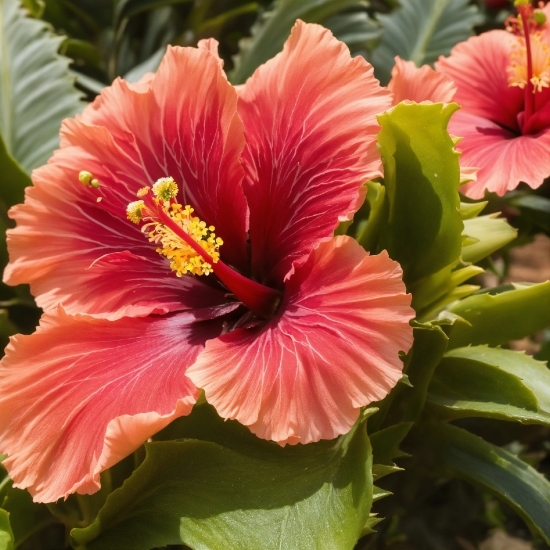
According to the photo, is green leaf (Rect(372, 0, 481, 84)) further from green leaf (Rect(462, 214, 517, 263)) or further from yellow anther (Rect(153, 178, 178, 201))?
yellow anther (Rect(153, 178, 178, 201))

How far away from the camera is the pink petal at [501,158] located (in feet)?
2.16

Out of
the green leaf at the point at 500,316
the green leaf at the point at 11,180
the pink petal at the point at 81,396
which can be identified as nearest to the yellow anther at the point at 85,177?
the pink petal at the point at 81,396

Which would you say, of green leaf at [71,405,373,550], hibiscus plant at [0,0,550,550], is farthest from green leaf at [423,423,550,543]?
green leaf at [71,405,373,550]

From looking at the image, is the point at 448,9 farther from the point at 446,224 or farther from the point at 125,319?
the point at 125,319

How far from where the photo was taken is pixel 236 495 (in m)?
0.52

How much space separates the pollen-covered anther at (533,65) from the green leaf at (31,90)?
0.55 meters

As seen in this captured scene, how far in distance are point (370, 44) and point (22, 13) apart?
20.9 inches

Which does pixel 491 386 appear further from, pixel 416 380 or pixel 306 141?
pixel 306 141

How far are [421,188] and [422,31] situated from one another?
57cm

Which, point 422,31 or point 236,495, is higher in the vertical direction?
point 422,31

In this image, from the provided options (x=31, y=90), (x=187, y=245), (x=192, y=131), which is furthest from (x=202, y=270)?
(x=31, y=90)

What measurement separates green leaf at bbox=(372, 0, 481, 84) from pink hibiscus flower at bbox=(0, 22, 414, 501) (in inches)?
18.1

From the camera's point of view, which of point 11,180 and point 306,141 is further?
point 11,180

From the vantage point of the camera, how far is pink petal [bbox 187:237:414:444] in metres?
0.47
